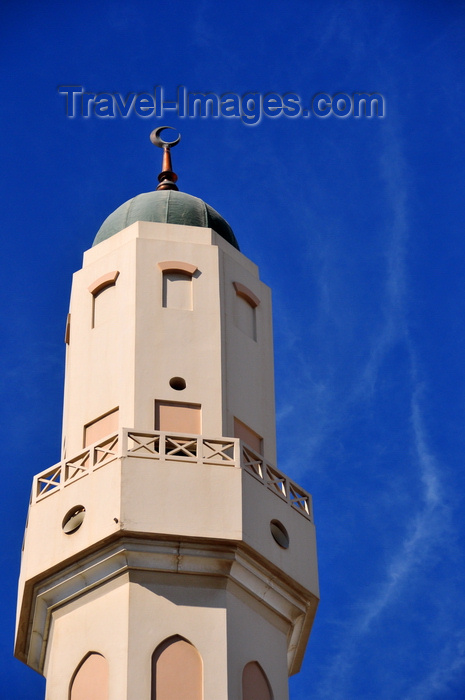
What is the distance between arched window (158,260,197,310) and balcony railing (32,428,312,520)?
170 inches

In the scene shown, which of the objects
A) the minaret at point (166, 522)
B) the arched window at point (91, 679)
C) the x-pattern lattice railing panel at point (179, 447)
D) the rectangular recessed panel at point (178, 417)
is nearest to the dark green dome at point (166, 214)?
the minaret at point (166, 522)

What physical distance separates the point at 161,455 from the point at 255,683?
4.90 m

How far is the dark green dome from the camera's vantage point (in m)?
38.8

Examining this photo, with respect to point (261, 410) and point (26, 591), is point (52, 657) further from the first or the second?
point (261, 410)

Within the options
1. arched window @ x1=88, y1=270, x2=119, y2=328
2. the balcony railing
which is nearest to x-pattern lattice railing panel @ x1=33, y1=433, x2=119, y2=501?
the balcony railing

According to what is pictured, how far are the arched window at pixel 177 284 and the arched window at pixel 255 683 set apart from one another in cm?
861

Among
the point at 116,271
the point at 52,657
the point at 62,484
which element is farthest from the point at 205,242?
the point at 52,657

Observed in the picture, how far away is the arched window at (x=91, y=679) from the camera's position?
31078 mm

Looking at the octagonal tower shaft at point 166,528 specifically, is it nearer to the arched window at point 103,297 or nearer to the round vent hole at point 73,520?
the round vent hole at point 73,520

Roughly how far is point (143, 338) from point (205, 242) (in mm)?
3540

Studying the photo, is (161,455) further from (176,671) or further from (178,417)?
(176,671)

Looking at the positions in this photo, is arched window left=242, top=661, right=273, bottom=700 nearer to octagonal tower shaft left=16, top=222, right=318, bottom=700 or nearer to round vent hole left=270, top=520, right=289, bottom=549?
octagonal tower shaft left=16, top=222, right=318, bottom=700

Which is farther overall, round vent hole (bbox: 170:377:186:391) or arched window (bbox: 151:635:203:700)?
round vent hole (bbox: 170:377:186:391)

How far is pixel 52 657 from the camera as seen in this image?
106 feet
